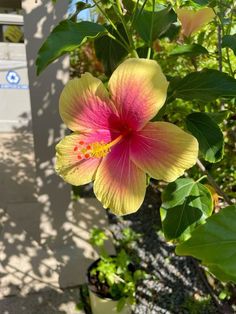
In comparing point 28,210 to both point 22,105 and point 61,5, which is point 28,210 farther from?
point 22,105

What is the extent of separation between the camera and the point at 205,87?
907 millimetres

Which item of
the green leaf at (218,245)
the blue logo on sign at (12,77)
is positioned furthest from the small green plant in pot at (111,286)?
the blue logo on sign at (12,77)

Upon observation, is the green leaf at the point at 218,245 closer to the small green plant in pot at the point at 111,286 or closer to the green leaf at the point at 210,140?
the green leaf at the point at 210,140

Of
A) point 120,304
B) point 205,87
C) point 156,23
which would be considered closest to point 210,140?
point 205,87

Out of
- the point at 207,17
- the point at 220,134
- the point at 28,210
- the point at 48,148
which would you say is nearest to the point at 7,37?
the point at 28,210

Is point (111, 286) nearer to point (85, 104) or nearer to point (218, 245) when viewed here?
point (85, 104)

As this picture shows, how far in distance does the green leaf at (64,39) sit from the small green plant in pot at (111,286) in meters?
1.53

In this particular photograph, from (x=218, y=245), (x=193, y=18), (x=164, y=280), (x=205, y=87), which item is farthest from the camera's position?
(x=164, y=280)

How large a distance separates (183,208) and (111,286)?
1.28 meters

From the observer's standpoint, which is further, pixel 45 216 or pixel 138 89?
pixel 45 216

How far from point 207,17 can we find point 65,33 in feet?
1.62

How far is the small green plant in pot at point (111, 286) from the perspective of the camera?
2.16m

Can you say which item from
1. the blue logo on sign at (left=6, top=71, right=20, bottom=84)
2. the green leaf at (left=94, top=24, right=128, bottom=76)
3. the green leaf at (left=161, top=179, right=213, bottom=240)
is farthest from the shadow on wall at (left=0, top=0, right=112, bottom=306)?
the blue logo on sign at (left=6, top=71, right=20, bottom=84)

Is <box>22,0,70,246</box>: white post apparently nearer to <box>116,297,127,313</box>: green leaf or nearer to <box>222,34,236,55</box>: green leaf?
<box>116,297,127,313</box>: green leaf
